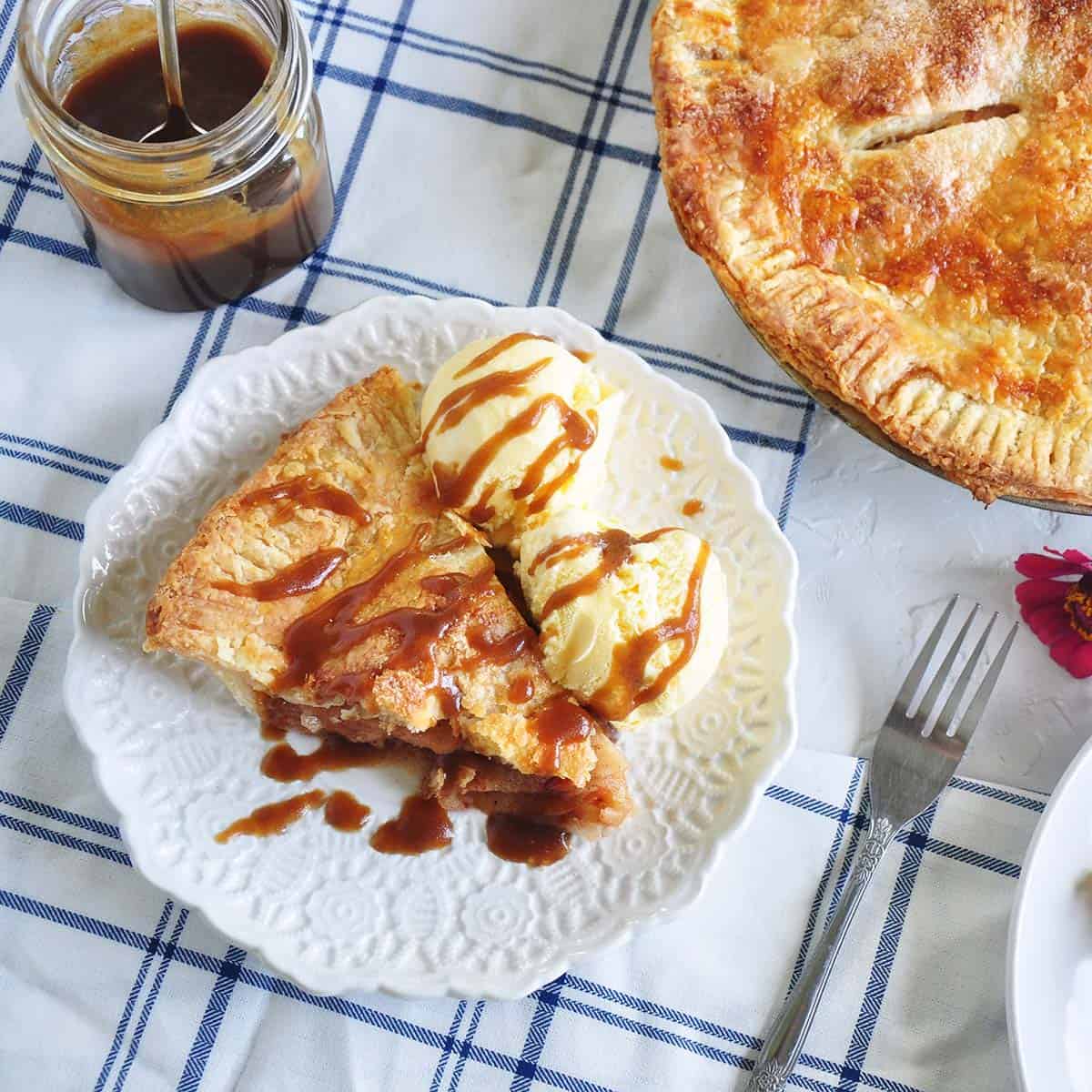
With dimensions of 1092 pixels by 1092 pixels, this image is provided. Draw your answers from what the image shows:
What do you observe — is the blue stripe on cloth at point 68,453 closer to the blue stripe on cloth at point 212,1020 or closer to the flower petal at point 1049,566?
the blue stripe on cloth at point 212,1020

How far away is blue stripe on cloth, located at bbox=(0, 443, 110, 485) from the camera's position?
1911 millimetres

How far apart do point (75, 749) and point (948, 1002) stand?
3.93 feet

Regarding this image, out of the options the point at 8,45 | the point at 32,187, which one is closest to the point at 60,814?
the point at 32,187

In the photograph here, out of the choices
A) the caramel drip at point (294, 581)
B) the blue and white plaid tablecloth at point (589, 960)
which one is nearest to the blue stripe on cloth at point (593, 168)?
the blue and white plaid tablecloth at point (589, 960)

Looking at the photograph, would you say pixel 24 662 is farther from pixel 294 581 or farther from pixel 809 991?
pixel 809 991

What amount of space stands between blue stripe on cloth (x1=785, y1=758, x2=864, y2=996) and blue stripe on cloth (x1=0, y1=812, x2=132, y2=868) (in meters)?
0.88

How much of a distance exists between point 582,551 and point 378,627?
0.27 meters

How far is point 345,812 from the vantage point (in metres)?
1.71

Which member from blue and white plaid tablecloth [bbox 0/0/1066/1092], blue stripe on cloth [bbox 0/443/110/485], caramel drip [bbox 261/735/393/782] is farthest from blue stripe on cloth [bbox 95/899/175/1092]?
blue stripe on cloth [bbox 0/443/110/485]

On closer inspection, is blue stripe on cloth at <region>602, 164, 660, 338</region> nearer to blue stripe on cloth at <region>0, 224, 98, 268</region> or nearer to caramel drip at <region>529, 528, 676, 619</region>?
caramel drip at <region>529, 528, 676, 619</region>

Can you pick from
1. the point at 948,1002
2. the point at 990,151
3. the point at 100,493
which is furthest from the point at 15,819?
the point at 990,151

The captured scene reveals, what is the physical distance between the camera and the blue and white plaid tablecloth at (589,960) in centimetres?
173

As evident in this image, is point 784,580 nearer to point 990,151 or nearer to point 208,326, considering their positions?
point 990,151

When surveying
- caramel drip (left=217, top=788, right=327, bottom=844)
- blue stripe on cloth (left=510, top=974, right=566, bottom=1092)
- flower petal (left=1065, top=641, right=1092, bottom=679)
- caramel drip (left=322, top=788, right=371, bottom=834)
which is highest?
flower petal (left=1065, top=641, right=1092, bottom=679)
